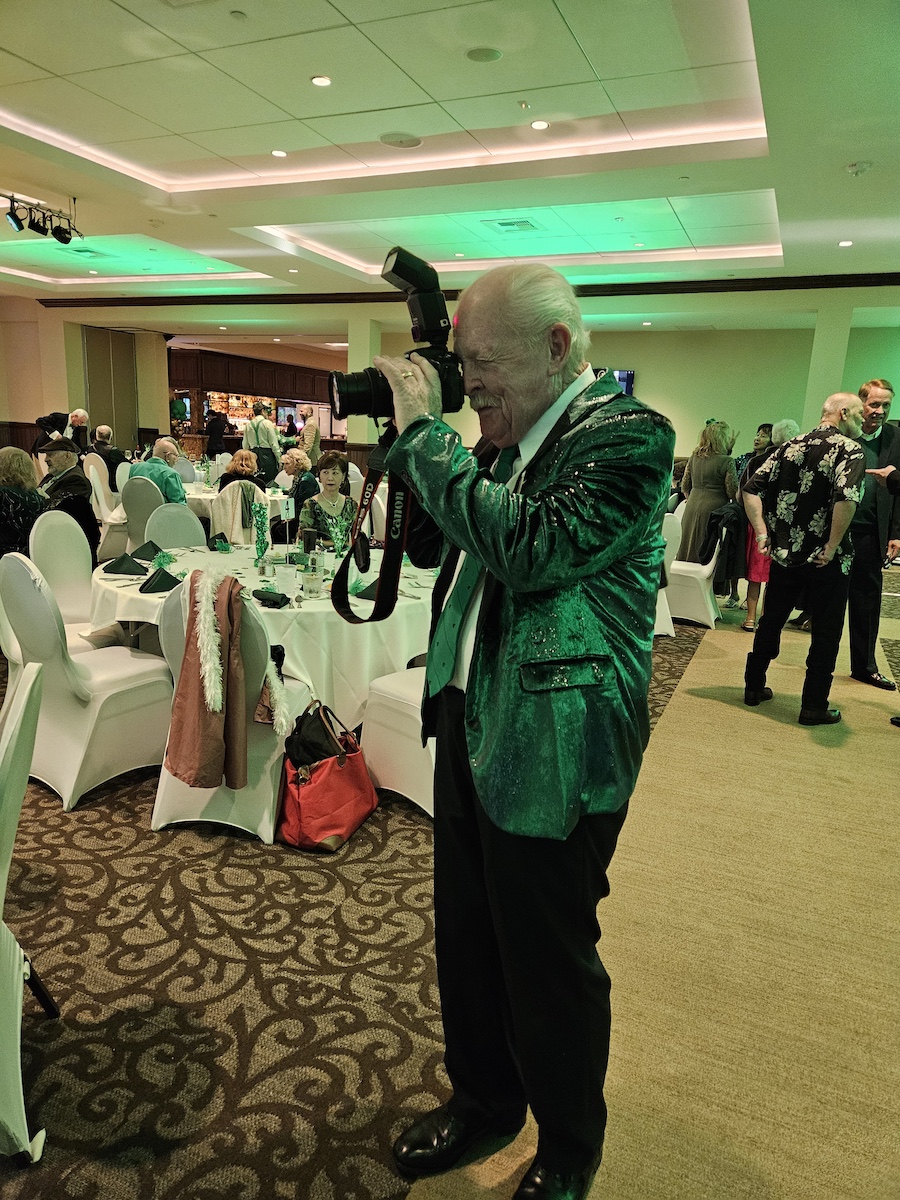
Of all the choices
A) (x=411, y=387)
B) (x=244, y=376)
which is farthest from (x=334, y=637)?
(x=244, y=376)

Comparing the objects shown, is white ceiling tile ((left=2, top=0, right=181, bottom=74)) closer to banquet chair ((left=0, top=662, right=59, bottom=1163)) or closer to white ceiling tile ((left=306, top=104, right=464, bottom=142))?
white ceiling tile ((left=306, top=104, right=464, bottom=142))

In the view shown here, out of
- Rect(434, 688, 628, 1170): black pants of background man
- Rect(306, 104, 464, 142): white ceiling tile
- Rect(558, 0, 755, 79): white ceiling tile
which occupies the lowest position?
Rect(434, 688, 628, 1170): black pants of background man

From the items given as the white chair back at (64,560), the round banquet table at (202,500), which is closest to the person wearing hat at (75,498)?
the white chair back at (64,560)

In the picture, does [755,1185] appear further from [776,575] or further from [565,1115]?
[776,575]

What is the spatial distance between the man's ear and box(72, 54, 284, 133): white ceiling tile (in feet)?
14.4

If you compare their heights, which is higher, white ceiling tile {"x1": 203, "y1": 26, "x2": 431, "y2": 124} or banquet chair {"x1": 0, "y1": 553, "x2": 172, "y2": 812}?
white ceiling tile {"x1": 203, "y1": 26, "x2": 431, "y2": 124}

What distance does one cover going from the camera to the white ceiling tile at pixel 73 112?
4.80 m

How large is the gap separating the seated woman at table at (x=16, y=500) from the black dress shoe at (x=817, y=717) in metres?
4.11

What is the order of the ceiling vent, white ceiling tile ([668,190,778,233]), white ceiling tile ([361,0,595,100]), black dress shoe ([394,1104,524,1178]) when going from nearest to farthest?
black dress shoe ([394,1104,524,1178]) < white ceiling tile ([361,0,595,100]) < white ceiling tile ([668,190,778,233]) < the ceiling vent

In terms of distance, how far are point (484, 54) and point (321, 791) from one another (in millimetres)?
3790

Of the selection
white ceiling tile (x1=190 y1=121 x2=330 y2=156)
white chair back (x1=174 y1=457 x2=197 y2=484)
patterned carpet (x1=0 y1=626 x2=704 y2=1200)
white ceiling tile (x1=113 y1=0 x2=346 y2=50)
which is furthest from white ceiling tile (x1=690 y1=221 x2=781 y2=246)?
patterned carpet (x1=0 y1=626 x2=704 y2=1200)

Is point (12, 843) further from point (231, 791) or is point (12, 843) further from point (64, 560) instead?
point (64, 560)

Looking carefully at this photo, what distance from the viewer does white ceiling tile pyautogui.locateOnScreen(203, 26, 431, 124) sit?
4078 millimetres

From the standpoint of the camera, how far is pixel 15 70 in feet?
14.8
